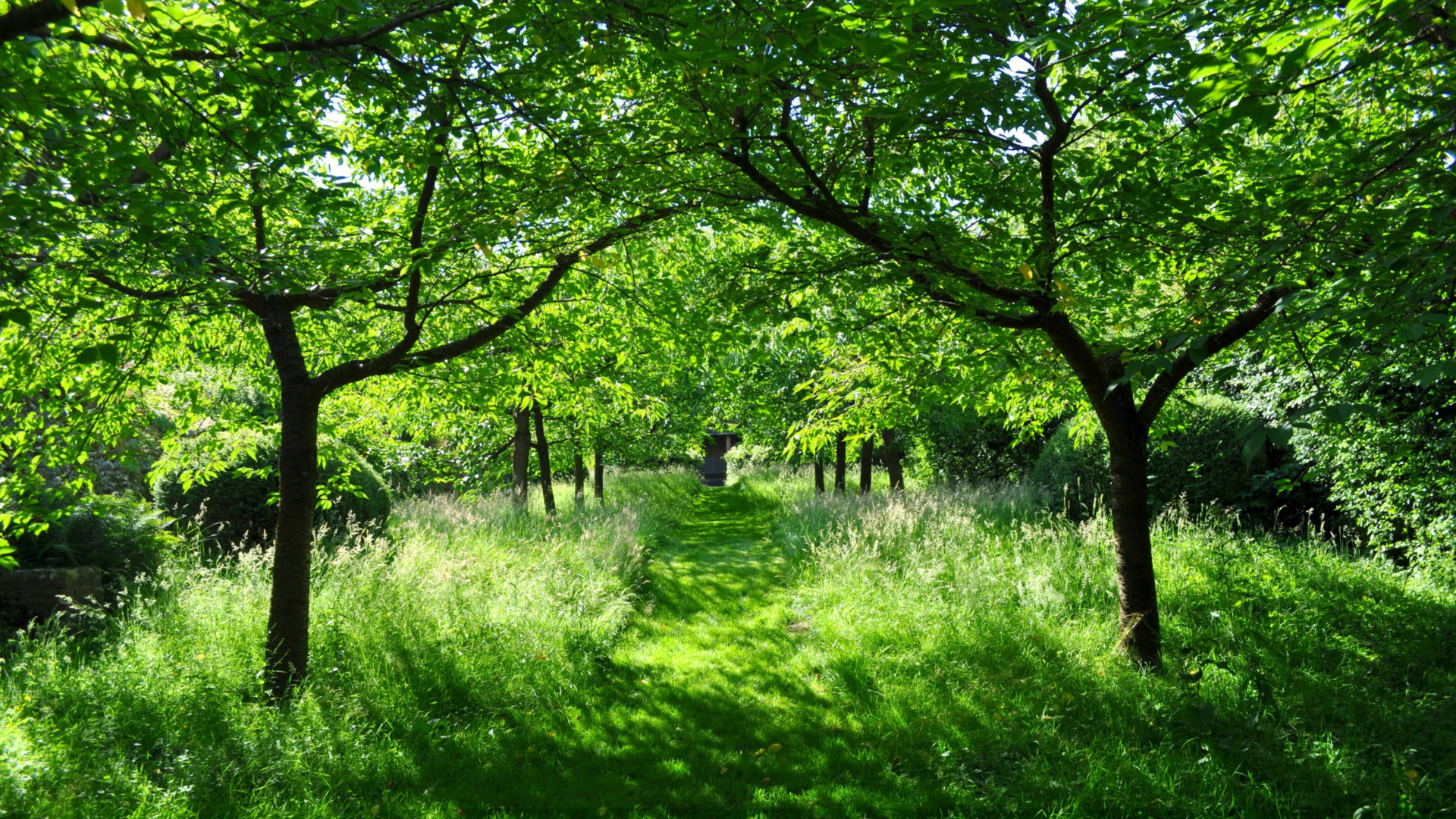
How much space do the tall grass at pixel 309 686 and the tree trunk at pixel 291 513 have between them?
28 centimetres

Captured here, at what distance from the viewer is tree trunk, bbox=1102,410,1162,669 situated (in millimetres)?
6027

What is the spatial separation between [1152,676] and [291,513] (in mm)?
6710

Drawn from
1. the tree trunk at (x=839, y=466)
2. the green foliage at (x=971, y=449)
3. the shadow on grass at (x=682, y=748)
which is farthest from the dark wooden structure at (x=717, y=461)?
the shadow on grass at (x=682, y=748)

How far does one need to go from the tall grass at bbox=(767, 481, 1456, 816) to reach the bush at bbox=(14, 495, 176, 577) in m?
7.06

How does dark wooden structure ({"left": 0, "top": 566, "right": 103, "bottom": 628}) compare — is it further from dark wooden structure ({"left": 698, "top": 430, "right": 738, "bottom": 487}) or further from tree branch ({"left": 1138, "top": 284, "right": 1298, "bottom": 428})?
dark wooden structure ({"left": 698, "top": 430, "right": 738, "bottom": 487})

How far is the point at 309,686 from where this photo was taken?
5.72 meters

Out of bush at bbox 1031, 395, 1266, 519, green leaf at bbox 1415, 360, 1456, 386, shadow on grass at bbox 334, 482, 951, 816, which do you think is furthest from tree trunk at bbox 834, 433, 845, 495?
green leaf at bbox 1415, 360, 1456, 386

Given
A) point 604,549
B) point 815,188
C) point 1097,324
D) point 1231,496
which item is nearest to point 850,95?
point 815,188

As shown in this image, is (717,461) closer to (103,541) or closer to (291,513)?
(103,541)

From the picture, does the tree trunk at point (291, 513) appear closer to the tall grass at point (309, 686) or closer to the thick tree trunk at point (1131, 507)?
the tall grass at point (309, 686)

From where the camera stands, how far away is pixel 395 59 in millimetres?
3771

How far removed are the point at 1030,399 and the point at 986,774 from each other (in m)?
3.33

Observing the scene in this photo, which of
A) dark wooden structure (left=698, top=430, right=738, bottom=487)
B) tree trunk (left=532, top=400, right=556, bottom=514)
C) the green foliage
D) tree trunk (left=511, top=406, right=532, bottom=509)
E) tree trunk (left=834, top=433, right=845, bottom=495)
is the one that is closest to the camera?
tree trunk (left=511, top=406, right=532, bottom=509)

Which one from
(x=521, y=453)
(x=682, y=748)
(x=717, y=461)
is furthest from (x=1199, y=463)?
(x=717, y=461)
